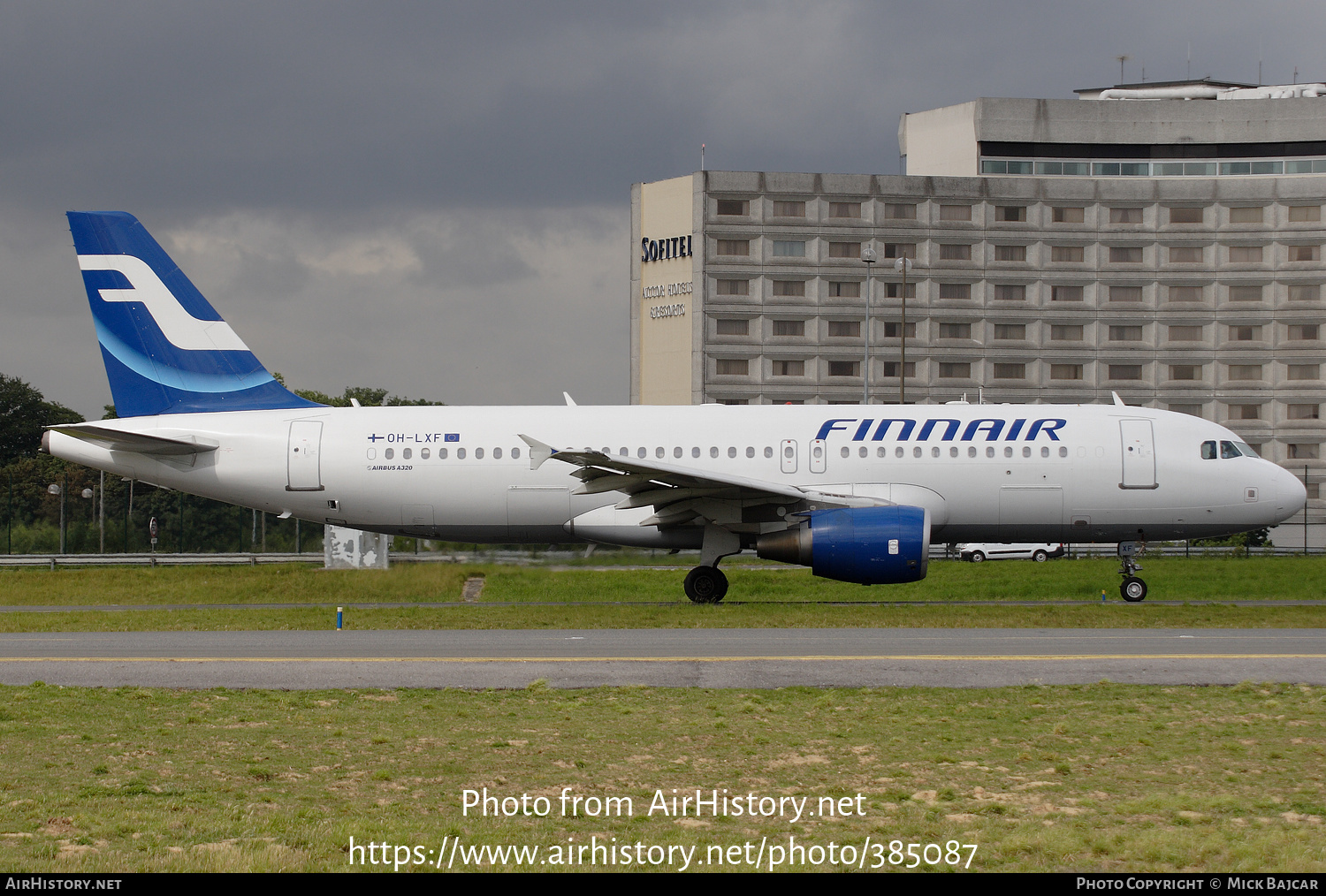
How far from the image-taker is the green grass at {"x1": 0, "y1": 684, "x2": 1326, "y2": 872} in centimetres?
666

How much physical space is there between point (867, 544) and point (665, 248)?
68.2m

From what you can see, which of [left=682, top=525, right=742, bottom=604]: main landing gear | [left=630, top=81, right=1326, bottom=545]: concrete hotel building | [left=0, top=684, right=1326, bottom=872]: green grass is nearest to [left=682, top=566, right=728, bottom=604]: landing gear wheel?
[left=682, top=525, right=742, bottom=604]: main landing gear

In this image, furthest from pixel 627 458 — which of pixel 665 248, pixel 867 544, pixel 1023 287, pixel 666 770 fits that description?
pixel 1023 287

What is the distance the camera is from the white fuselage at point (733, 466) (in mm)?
22719

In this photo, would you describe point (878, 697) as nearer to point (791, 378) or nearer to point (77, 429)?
point (77, 429)

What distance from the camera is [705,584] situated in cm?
2269

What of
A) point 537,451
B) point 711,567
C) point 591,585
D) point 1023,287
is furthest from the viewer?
point 1023,287

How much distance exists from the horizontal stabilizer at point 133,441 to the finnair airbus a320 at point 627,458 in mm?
44

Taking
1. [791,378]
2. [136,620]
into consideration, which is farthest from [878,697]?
[791,378]

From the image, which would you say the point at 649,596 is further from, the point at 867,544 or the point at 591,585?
the point at 867,544

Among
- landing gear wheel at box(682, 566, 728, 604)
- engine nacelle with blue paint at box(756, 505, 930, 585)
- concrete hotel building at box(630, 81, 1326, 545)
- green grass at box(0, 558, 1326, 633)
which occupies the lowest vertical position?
green grass at box(0, 558, 1326, 633)

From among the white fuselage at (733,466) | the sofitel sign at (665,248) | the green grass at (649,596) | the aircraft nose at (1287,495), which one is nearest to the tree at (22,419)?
the sofitel sign at (665,248)

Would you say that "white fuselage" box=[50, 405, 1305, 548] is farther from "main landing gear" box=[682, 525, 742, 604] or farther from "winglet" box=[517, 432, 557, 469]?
"winglet" box=[517, 432, 557, 469]

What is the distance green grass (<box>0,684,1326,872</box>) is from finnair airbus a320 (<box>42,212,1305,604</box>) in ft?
34.3
